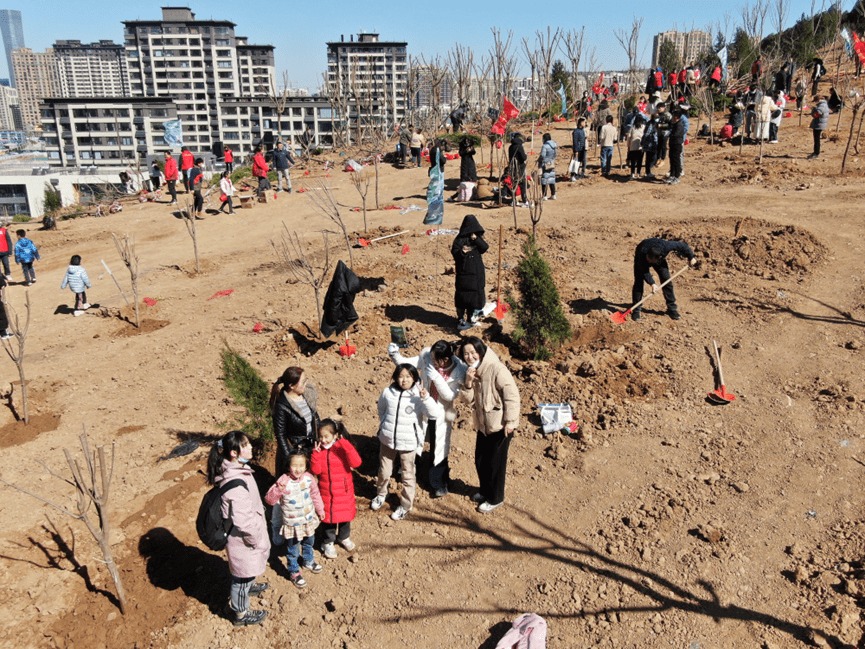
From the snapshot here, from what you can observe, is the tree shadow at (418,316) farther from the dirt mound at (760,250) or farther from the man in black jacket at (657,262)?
the dirt mound at (760,250)

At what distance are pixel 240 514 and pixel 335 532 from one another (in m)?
1.01

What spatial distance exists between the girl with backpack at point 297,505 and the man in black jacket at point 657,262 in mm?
5336

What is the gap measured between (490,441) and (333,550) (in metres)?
1.49

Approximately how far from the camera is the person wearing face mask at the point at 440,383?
495 cm

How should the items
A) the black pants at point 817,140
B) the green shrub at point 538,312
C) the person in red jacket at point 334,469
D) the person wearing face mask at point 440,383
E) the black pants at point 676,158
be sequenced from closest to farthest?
the person in red jacket at point 334,469 < the person wearing face mask at point 440,383 < the green shrub at point 538,312 < the black pants at point 676,158 < the black pants at point 817,140

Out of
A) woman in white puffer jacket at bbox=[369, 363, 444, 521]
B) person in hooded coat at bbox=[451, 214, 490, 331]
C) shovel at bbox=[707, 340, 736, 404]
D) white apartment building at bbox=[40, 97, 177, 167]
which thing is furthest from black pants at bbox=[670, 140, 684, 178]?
white apartment building at bbox=[40, 97, 177, 167]

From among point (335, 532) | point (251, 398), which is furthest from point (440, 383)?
point (251, 398)

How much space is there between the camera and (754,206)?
1224 centimetres

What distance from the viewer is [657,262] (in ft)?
26.5

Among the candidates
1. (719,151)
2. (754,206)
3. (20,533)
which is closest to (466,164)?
(754,206)

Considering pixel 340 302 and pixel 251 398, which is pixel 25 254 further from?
pixel 251 398

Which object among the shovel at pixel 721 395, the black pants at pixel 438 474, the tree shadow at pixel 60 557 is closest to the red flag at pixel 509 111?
the shovel at pixel 721 395

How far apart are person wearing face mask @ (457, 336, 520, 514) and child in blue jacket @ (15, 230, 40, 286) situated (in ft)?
37.3

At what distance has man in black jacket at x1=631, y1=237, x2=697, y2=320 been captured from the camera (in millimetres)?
7906
